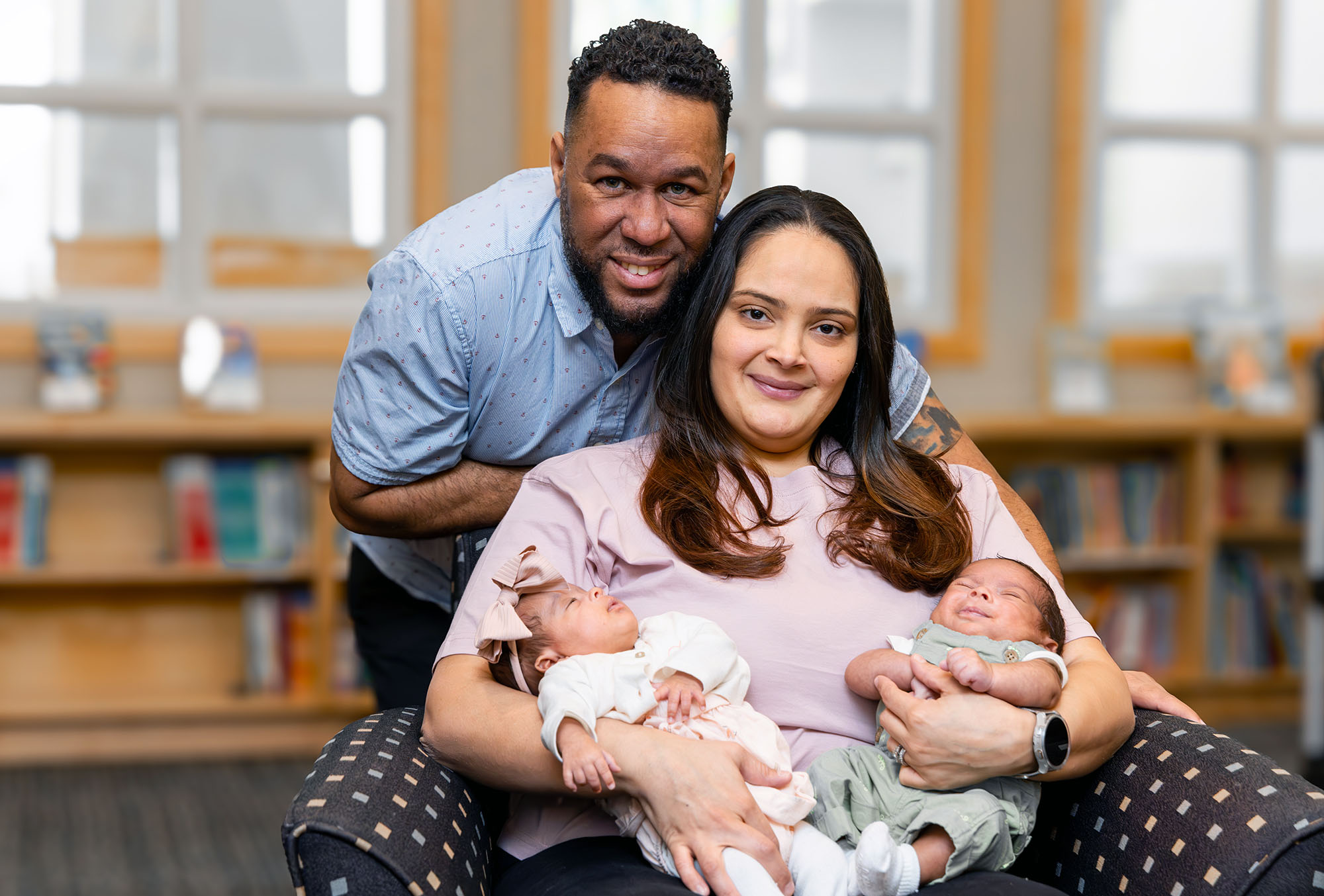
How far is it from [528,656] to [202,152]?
10.3 feet

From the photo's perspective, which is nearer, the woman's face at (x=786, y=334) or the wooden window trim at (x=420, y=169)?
the woman's face at (x=786, y=334)

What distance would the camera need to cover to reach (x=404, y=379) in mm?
1864

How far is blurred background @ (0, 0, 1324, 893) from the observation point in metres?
3.80

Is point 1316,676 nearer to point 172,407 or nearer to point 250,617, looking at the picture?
point 250,617

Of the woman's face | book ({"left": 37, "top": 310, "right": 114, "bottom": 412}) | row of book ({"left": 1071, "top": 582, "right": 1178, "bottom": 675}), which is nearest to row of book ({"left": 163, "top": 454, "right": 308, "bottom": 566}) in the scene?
book ({"left": 37, "top": 310, "right": 114, "bottom": 412})

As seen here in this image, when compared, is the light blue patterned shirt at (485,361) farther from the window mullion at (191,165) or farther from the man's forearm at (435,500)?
the window mullion at (191,165)

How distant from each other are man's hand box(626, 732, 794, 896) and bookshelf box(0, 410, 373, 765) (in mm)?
2568

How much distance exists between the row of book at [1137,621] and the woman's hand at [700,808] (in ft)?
11.0

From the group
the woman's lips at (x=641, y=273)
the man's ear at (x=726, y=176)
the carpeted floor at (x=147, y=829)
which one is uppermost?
the man's ear at (x=726, y=176)

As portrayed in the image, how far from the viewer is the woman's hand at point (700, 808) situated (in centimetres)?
134

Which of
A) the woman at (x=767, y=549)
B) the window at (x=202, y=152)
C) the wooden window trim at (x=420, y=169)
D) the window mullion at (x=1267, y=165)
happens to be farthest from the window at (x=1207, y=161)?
the woman at (x=767, y=549)

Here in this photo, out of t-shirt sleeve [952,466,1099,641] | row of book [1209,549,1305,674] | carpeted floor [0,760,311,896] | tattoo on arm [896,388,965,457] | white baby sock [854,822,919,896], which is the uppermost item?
tattoo on arm [896,388,965,457]

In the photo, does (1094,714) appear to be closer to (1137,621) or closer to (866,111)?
(1137,621)

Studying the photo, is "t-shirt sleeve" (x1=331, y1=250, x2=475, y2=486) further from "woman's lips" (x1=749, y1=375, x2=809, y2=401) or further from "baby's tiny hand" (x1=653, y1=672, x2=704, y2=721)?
"baby's tiny hand" (x1=653, y1=672, x2=704, y2=721)
